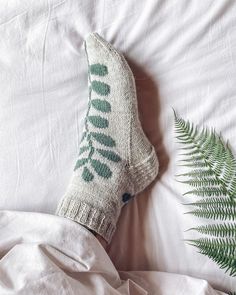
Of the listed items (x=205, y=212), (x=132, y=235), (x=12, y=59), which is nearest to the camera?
(x=205, y=212)

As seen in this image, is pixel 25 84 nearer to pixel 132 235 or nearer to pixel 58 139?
pixel 58 139

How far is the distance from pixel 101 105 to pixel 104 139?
0.08 metres

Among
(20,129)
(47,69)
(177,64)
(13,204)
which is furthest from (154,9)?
(13,204)

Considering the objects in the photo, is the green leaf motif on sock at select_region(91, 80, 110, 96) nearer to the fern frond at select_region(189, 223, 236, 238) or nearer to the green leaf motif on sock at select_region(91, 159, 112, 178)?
the green leaf motif on sock at select_region(91, 159, 112, 178)

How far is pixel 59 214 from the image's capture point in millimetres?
844

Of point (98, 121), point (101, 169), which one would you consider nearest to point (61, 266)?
point (101, 169)

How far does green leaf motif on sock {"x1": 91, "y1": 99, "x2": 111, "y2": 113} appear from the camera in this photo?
0.94 metres

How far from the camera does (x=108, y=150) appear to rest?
92cm

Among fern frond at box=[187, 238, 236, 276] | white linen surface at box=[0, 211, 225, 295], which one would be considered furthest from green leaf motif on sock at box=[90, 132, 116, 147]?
fern frond at box=[187, 238, 236, 276]

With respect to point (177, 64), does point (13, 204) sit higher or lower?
lower

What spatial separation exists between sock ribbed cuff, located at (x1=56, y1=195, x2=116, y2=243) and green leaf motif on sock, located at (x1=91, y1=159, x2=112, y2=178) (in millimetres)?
78

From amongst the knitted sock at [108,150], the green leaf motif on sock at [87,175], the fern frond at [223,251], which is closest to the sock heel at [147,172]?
the knitted sock at [108,150]

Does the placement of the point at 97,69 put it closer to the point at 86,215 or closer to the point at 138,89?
the point at 138,89

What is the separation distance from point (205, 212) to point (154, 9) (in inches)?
18.3
